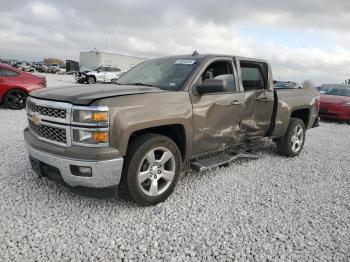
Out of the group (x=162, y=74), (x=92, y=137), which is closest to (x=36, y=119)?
(x=92, y=137)

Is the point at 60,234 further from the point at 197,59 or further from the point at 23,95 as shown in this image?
the point at 23,95

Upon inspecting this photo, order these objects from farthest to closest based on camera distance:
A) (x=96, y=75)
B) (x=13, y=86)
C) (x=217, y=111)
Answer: (x=96, y=75) < (x=13, y=86) < (x=217, y=111)

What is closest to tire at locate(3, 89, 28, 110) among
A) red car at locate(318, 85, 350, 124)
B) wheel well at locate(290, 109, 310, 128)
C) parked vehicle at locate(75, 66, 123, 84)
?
wheel well at locate(290, 109, 310, 128)

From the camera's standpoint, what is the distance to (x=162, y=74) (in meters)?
4.45

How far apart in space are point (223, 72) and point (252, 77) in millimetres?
823

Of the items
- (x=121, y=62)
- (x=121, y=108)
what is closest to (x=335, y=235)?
(x=121, y=108)

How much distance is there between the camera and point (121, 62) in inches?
1428

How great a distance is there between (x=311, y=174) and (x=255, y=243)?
2678 millimetres

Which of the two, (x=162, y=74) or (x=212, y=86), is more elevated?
(x=162, y=74)

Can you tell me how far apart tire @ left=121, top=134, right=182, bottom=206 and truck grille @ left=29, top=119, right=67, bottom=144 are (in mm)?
694

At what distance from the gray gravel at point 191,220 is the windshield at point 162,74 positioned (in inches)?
54.6

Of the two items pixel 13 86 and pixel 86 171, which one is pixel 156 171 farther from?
pixel 13 86

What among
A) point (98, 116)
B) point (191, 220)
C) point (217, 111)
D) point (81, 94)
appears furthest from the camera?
point (217, 111)

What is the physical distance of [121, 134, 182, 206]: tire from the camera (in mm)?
3438
